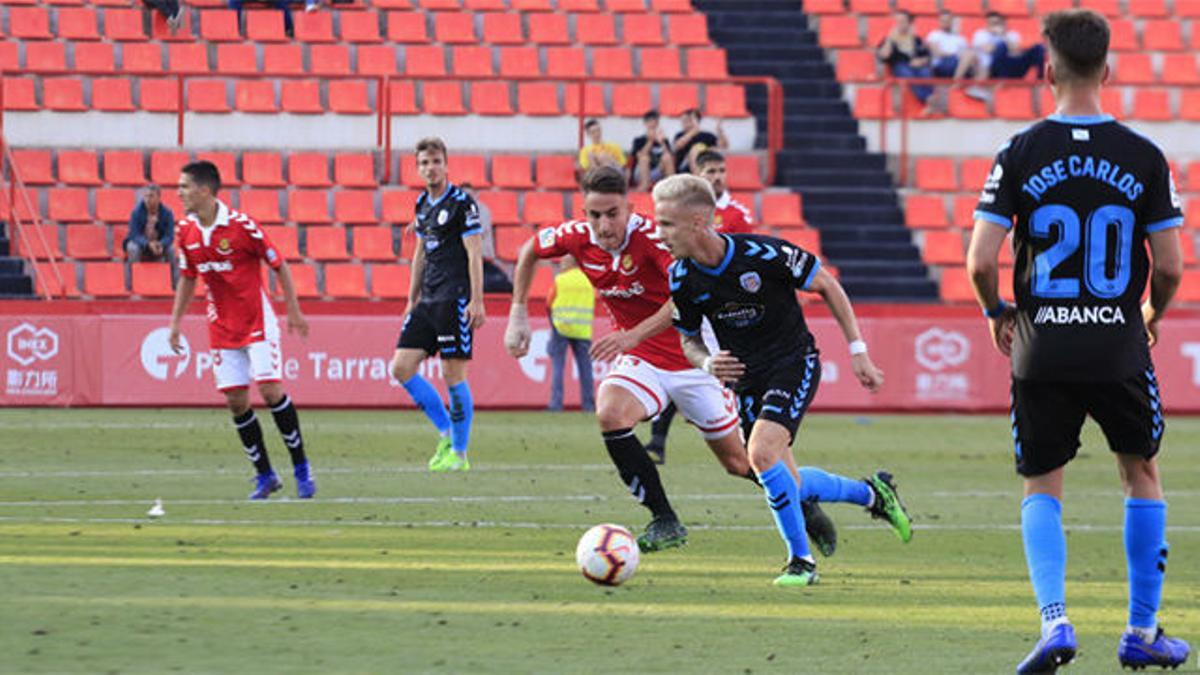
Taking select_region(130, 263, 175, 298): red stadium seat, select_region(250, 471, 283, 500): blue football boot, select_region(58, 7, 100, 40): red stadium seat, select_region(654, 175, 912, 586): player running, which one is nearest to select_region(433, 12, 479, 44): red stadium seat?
select_region(58, 7, 100, 40): red stadium seat

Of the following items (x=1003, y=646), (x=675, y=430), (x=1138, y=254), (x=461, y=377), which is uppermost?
(x=1138, y=254)

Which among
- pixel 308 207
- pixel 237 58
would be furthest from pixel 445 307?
pixel 237 58

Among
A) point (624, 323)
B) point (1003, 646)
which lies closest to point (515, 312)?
point (624, 323)

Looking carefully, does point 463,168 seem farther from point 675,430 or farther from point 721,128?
point 675,430

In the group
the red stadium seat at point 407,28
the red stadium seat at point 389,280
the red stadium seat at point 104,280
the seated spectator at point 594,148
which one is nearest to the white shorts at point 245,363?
the red stadium seat at point 104,280

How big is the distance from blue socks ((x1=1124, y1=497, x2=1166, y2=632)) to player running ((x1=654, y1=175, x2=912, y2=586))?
7.09 ft

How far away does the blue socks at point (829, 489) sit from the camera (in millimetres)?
10102

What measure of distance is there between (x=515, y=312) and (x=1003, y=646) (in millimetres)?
4435

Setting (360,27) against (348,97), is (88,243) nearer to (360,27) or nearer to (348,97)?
(348,97)

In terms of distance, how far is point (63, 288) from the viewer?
77.0 ft

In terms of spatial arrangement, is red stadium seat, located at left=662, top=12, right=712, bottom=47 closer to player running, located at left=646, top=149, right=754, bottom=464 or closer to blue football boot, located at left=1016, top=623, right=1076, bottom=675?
player running, located at left=646, top=149, right=754, bottom=464

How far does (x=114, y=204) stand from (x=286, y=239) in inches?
84.0

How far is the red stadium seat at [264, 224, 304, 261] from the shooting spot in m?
25.4

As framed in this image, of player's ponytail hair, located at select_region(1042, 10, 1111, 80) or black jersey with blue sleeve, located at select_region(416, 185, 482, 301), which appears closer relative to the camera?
player's ponytail hair, located at select_region(1042, 10, 1111, 80)
